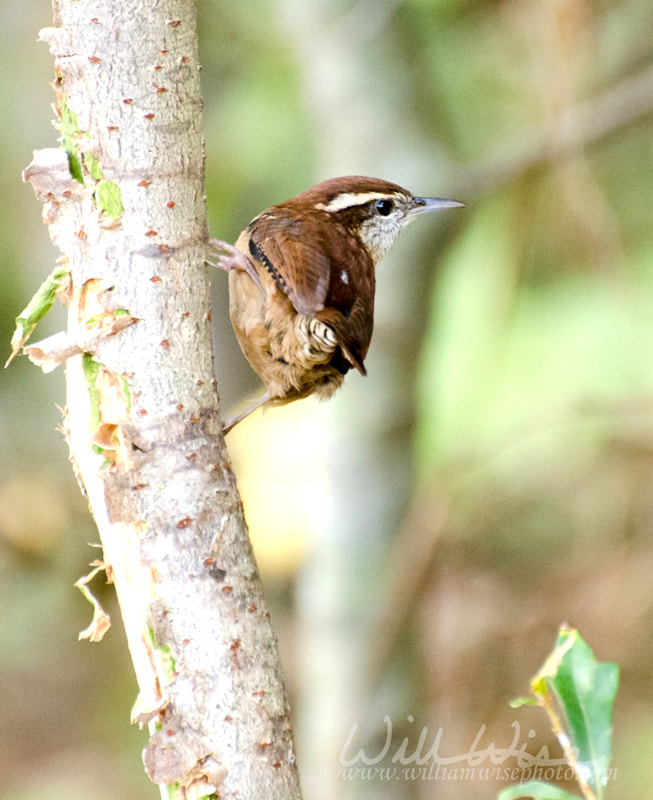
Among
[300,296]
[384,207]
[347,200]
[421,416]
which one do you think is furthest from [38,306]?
[421,416]

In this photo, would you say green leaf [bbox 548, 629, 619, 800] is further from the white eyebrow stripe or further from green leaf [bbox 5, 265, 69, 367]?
the white eyebrow stripe

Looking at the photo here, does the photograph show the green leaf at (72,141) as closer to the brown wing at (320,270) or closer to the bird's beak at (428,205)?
the brown wing at (320,270)

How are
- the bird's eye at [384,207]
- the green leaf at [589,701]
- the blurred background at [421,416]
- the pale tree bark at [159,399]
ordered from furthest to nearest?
the blurred background at [421,416] < the bird's eye at [384,207] < the pale tree bark at [159,399] < the green leaf at [589,701]

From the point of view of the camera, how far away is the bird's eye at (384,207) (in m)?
3.41

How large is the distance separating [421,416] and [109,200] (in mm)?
2998

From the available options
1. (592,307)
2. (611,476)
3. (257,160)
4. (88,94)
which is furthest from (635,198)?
(88,94)

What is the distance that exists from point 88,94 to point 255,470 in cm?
396

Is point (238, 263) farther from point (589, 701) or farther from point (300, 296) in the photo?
point (589, 701)

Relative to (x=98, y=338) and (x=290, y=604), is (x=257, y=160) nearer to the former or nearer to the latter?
(x=290, y=604)

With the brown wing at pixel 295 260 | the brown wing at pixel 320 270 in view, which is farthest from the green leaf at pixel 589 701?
the brown wing at pixel 295 260

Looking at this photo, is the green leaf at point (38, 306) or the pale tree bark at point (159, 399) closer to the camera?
the pale tree bark at point (159, 399)

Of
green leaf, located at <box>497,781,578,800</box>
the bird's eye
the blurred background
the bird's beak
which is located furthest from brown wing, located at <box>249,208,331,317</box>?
green leaf, located at <box>497,781,578,800</box>

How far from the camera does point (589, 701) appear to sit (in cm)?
155

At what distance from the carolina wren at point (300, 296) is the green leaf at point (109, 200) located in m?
0.78
